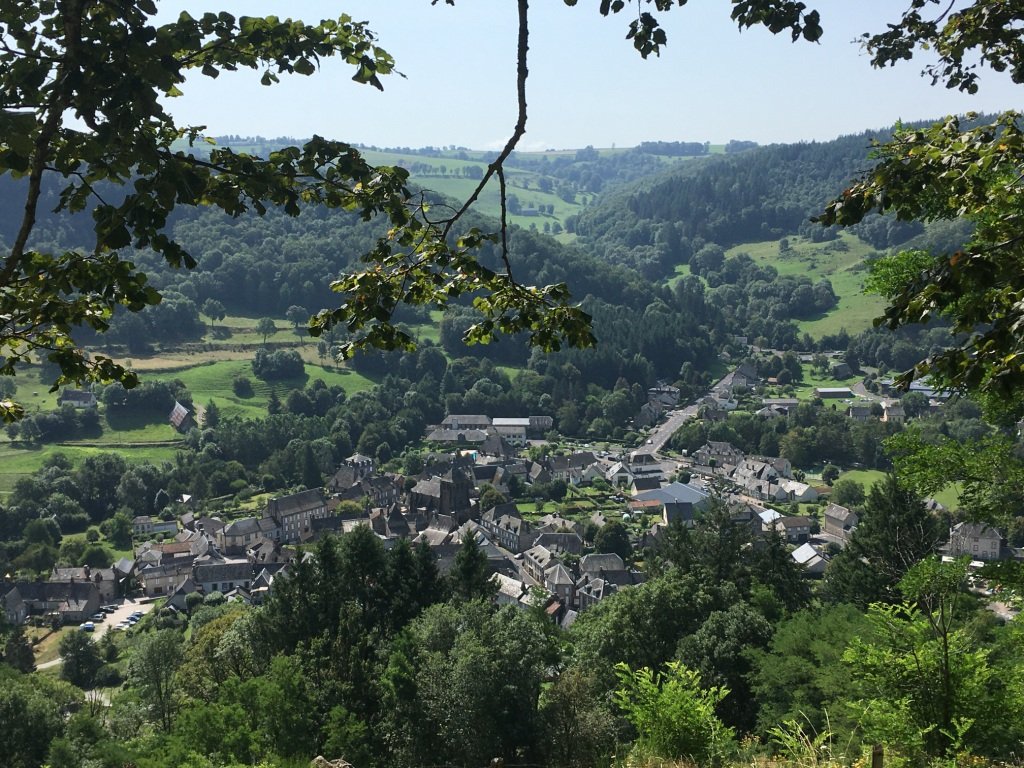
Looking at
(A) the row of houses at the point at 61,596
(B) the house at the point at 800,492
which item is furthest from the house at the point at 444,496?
(B) the house at the point at 800,492

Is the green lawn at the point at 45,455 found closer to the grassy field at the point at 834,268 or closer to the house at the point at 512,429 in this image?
the house at the point at 512,429

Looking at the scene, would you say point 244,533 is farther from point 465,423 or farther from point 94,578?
point 465,423

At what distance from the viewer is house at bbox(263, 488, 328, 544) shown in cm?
5712

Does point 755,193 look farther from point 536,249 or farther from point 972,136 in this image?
point 972,136

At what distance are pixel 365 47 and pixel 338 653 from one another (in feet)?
57.6

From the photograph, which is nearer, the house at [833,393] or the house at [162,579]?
the house at [162,579]

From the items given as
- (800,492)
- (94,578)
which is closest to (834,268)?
(800,492)

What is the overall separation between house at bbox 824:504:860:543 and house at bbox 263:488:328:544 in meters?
33.9

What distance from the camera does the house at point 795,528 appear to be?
173 feet

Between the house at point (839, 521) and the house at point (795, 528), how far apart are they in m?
1.40

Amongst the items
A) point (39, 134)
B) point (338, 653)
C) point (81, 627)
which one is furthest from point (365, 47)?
point (81, 627)

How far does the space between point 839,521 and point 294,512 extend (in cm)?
3550

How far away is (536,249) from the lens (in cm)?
12156

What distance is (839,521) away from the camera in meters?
53.4
